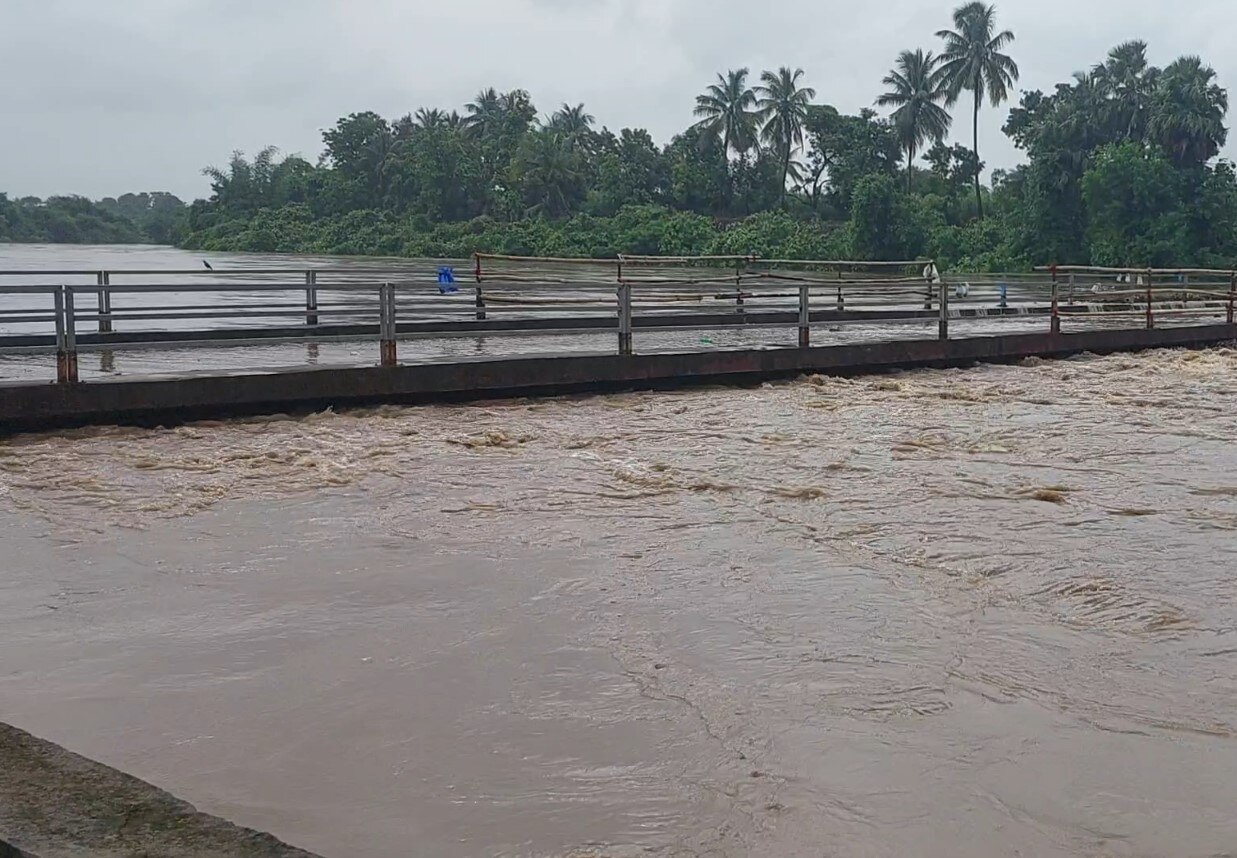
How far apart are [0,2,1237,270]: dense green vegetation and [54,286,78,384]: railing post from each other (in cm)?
4147

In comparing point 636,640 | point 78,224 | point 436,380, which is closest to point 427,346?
point 436,380

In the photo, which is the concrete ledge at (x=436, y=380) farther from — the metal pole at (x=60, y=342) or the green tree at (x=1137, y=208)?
the green tree at (x=1137, y=208)

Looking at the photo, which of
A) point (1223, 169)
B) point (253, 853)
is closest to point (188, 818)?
point (253, 853)

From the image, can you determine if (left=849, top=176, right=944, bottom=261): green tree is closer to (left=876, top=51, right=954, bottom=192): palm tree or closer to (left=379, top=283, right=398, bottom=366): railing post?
(left=876, top=51, right=954, bottom=192): palm tree

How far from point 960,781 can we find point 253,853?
8.00 feet

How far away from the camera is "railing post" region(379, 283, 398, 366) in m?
13.0

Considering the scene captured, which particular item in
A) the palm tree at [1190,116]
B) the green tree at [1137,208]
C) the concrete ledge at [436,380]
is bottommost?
the concrete ledge at [436,380]

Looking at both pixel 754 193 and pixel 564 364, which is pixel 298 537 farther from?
pixel 754 193

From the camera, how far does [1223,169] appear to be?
1884 inches

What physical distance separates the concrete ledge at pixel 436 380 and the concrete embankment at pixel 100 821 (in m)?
8.35

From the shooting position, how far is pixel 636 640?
19.9 ft

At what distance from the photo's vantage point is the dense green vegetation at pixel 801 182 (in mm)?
48062

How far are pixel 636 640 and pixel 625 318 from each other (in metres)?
8.93

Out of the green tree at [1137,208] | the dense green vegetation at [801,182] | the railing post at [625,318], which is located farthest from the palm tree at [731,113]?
the railing post at [625,318]
